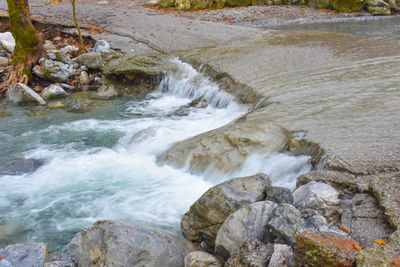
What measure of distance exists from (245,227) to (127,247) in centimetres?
111

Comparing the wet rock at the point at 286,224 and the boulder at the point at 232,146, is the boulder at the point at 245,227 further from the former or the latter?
the boulder at the point at 232,146

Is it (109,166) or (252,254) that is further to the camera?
(109,166)

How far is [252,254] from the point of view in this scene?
9.58ft

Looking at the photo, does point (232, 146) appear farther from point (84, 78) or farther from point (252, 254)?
point (84, 78)

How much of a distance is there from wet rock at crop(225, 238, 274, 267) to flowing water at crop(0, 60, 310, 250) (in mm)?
1629

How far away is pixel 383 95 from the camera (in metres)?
5.87

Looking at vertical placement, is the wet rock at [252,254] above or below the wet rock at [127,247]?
above

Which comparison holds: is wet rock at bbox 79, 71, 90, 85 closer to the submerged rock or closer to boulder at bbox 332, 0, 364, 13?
the submerged rock

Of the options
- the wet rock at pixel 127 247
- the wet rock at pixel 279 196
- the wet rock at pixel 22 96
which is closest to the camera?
the wet rock at pixel 127 247

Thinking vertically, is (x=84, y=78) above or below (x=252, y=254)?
below

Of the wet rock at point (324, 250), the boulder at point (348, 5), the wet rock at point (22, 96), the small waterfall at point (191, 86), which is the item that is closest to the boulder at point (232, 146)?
the wet rock at point (324, 250)

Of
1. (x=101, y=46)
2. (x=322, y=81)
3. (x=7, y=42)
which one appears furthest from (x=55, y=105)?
(x=322, y=81)

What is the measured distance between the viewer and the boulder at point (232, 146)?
5234 millimetres

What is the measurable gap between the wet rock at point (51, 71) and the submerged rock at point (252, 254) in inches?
361
